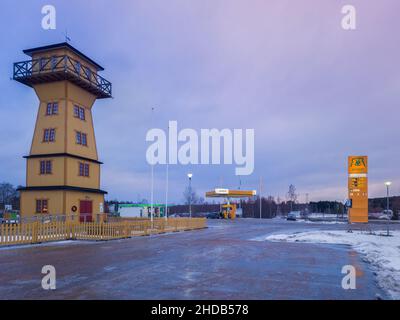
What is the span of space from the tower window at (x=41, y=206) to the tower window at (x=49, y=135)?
5.45 m

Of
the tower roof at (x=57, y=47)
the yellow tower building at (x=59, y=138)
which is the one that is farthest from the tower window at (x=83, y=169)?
the tower roof at (x=57, y=47)

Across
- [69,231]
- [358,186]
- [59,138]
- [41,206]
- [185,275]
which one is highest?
[59,138]

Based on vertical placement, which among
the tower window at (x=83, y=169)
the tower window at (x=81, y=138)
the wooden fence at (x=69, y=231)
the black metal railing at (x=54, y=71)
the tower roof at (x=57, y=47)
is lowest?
the wooden fence at (x=69, y=231)

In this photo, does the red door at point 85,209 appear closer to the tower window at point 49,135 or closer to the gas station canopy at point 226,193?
the tower window at point 49,135

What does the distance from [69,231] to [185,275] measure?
15.5 meters

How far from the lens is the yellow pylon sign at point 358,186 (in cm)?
3653

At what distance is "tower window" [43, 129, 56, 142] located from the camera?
114 ft

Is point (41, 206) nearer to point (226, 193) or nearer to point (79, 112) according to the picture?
point (79, 112)

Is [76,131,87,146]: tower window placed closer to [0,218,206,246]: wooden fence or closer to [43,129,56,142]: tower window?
[43,129,56,142]: tower window

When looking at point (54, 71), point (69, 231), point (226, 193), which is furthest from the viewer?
point (226, 193)

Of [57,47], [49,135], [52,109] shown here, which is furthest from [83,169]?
[57,47]

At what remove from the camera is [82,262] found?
14.3 metres

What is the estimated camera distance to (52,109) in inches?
1395
